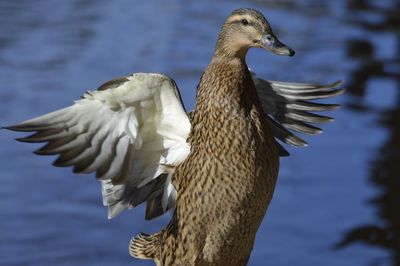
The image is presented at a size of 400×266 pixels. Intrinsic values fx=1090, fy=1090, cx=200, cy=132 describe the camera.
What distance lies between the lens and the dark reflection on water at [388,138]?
9070 millimetres

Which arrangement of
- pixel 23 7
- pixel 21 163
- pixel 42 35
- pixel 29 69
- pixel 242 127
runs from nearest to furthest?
pixel 242 127, pixel 21 163, pixel 29 69, pixel 42 35, pixel 23 7

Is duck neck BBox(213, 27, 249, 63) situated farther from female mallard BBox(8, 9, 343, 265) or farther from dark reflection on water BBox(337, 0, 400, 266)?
dark reflection on water BBox(337, 0, 400, 266)

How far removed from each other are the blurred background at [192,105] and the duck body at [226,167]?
2367 millimetres

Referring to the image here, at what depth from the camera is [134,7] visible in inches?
555

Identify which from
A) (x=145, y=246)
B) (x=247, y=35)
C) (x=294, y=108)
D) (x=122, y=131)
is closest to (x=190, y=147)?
(x=122, y=131)

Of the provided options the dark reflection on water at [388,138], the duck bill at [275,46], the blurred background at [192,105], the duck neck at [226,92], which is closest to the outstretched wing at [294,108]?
the duck neck at [226,92]

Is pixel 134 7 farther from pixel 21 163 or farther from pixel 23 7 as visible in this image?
pixel 21 163

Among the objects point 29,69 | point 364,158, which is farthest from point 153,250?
point 29,69

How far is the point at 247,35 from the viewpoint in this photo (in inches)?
237

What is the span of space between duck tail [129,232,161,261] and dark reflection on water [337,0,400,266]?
2418mm

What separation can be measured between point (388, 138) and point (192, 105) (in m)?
2.01

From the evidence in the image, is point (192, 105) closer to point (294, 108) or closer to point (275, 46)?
point (294, 108)

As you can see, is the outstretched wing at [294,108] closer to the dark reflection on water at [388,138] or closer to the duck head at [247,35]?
the duck head at [247,35]

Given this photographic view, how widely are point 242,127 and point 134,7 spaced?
8.18 m
